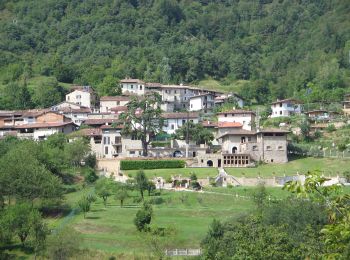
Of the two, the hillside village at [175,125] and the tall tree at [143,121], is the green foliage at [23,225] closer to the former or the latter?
the hillside village at [175,125]

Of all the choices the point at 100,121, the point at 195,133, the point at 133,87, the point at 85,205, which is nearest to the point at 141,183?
the point at 85,205

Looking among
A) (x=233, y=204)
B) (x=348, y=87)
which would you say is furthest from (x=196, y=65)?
(x=233, y=204)

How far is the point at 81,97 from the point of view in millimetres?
97000

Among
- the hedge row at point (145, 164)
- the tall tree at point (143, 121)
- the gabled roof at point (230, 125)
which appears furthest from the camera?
the gabled roof at point (230, 125)

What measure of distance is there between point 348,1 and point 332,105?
248 ft

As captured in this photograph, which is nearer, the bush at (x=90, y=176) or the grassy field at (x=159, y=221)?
the grassy field at (x=159, y=221)

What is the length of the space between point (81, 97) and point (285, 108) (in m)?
27.9

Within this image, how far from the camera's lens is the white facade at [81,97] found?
316ft

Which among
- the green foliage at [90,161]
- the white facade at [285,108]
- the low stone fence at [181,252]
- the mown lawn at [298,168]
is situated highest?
the white facade at [285,108]

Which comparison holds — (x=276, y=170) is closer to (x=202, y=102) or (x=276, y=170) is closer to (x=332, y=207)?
(x=202, y=102)

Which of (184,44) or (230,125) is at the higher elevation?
(184,44)

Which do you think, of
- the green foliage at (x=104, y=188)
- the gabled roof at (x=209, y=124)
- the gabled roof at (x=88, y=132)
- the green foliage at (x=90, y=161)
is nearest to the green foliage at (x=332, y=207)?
the green foliage at (x=104, y=188)

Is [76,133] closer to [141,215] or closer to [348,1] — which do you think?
[141,215]

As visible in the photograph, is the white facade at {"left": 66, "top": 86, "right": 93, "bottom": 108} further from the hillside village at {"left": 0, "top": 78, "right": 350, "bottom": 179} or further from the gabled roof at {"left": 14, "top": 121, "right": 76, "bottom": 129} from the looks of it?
the gabled roof at {"left": 14, "top": 121, "right": 76, "bottom": 129}
